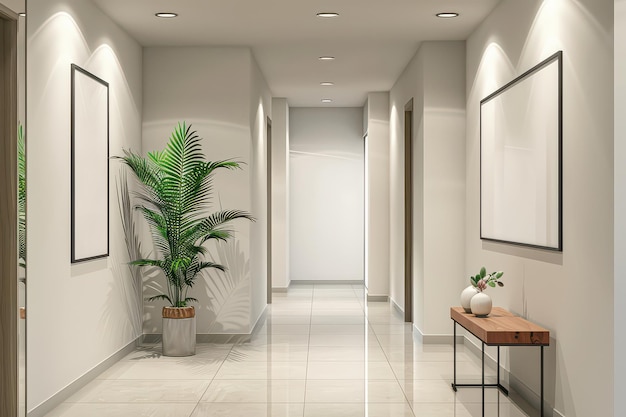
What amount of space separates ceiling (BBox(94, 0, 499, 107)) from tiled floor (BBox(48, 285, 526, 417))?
112 inches

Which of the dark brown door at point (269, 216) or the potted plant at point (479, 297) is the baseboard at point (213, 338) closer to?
the potted plant at point (479, 297)

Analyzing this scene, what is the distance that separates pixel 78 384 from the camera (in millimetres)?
5199

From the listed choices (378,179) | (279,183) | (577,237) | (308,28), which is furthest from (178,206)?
(279,183)

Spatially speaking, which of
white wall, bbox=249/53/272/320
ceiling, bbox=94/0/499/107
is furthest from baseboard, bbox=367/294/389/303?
ceiling, bbox=94/0/499/107

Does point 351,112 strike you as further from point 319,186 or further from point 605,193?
point 605,193

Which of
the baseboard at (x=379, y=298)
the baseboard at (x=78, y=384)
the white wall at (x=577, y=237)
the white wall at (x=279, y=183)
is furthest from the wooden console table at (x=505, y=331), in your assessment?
the white wall at (x=279, y=183)

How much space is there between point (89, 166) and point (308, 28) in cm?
228

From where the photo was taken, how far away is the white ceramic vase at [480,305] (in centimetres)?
488

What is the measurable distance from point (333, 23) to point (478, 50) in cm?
128

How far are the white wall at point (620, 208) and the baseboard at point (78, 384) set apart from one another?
128 inches

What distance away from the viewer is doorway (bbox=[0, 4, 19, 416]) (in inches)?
161

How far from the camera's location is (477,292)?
16.6 feet

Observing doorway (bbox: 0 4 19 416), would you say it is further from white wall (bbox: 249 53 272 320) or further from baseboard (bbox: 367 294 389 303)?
baseboard (bbox: 367 294 389 303)

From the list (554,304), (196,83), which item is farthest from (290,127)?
(554,304)
